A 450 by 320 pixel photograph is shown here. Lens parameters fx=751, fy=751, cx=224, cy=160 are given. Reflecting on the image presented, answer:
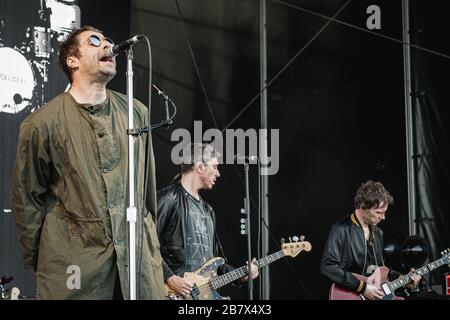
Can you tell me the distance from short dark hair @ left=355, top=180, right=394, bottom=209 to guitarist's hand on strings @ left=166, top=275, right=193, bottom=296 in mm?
2204

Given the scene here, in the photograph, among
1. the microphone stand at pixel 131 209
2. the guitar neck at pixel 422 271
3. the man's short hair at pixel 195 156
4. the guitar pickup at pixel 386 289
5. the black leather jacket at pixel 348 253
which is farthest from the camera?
the guitar neck at pixel 422 271

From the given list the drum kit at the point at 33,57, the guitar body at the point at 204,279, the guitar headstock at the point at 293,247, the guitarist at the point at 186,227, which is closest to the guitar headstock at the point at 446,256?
the guitar headstock at the point at 293,247

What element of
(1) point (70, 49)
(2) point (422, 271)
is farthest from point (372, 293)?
(1) point (70, 49)

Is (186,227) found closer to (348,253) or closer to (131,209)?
(348,253)

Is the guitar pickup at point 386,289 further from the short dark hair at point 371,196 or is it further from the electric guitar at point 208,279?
the electric guitar at point 208,279

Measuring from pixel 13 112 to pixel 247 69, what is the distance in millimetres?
2759

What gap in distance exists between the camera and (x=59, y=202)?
11.8 feet

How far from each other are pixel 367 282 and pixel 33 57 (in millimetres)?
4109

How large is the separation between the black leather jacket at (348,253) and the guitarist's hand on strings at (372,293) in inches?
2.6

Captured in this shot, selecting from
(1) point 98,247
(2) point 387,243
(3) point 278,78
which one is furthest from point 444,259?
(1) point 98,247

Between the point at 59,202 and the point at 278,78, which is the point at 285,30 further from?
the point at 59,202

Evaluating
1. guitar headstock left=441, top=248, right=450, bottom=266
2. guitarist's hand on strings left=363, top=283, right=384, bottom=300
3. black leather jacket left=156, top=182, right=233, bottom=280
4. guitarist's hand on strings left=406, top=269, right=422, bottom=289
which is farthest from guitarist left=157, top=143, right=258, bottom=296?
guitar headstock left=441, top=248, right=450, bottom=266

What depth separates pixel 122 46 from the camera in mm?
3574

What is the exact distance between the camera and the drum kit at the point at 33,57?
7.57 m
